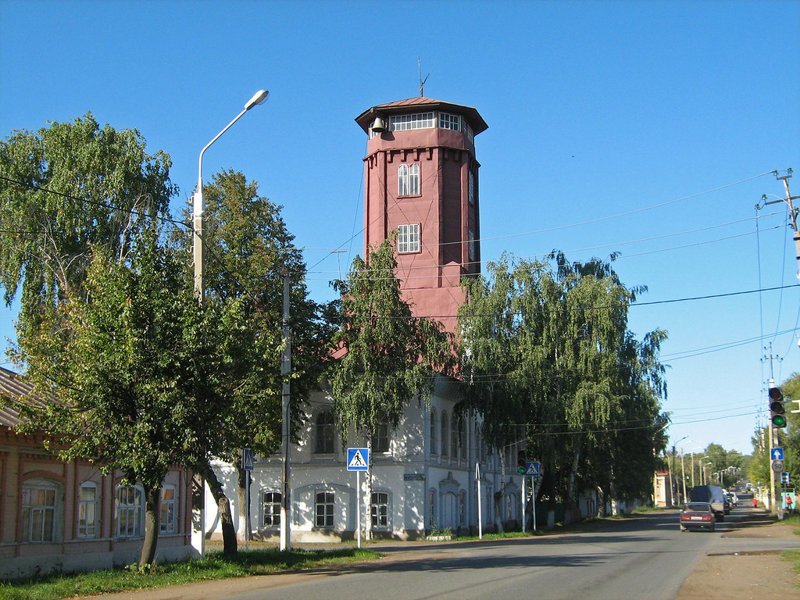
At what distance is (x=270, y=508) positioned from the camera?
146 ft

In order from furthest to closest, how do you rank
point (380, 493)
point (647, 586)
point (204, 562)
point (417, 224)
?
point (417, 224)
point (380, 493)
point (204, 562)
point (647, 586)

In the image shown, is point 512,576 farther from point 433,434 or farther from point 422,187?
point 422,187

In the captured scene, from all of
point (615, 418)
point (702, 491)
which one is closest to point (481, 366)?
point (615, 418)

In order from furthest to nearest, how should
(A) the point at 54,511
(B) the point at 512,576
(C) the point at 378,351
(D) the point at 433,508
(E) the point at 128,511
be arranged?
(D) the point at 433,508 < (C) the point at 378,351 < (E) the point at 128,511 < (A) the point at 54,511 < (B) the point at 512,576

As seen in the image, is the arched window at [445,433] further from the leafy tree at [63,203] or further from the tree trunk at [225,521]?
the tree trunk at [225,521]

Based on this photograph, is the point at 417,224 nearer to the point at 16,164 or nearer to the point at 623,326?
the point at 623,326

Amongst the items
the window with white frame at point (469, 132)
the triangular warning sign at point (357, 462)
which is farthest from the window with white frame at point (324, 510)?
the window with white frame at point (469, 132)

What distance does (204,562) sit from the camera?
2230 cm

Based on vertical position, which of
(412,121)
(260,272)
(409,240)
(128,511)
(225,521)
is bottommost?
(225,521)

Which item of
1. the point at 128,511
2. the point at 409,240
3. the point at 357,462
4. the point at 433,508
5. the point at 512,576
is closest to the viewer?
the point at 512,576

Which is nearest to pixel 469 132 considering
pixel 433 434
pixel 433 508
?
pixel 433 434

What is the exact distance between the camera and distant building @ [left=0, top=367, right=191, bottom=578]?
20.2 m

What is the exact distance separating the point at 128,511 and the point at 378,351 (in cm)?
1646

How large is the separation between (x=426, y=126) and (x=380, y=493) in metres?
25.8
